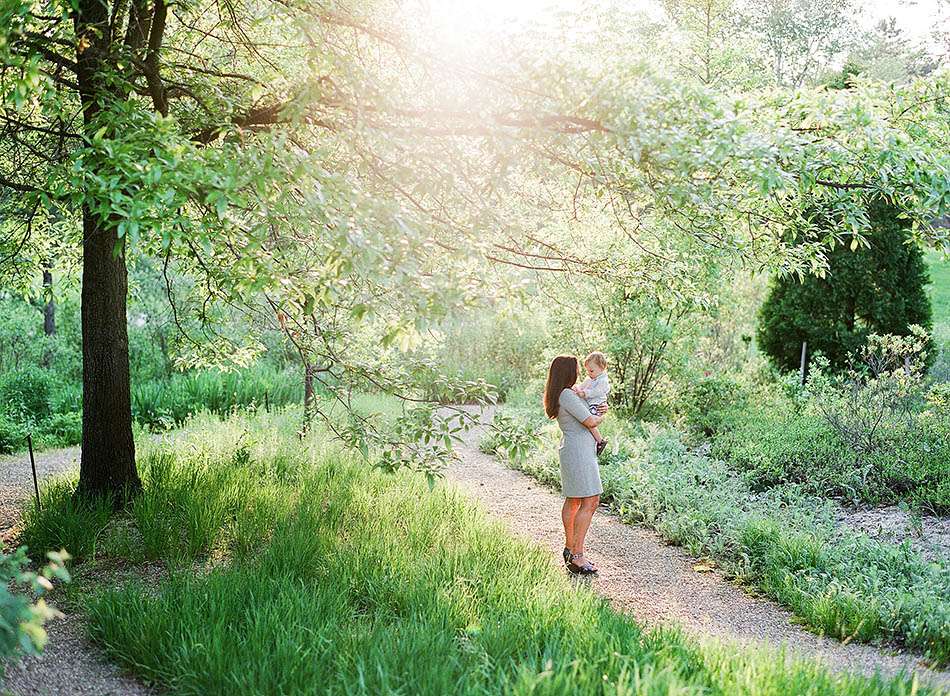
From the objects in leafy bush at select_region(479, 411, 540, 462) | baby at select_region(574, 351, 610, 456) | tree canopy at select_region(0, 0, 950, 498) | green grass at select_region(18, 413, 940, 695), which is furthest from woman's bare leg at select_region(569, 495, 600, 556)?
Answer: tree canopy at select_region(0, 0, 950, 498)

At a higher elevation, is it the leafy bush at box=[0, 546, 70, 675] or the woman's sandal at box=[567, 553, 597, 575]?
the leafy bush at box=[0, 546, 70, 675]

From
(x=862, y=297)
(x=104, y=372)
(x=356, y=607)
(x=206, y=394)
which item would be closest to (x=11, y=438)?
(x=206, y=394)

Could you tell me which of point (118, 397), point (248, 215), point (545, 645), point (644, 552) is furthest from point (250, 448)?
point (545, 645)

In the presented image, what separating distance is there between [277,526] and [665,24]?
21358 millimetres

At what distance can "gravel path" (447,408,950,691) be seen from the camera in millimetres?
4410

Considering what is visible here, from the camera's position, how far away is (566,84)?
433cm

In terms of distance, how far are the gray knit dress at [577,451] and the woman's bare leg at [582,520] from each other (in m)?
0.08

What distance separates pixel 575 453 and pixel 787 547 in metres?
1.61

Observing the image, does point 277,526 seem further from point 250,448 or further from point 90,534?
point 250,448

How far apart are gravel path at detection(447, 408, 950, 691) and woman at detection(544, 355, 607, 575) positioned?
21 centimetres

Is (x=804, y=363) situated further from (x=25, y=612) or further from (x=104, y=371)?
(x=25, y=612)

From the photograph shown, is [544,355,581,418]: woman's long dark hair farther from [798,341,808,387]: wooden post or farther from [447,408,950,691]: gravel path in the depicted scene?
[798,341,808,387]: wooden post

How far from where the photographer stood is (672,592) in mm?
5477

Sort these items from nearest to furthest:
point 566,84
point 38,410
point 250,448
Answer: point 566,84, point 250,448, point 38,410
